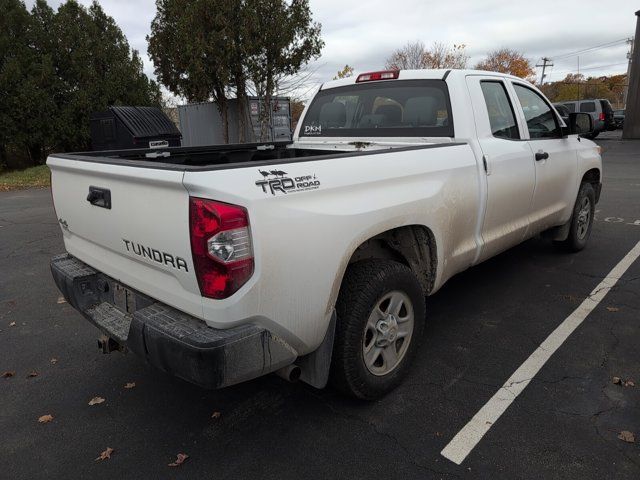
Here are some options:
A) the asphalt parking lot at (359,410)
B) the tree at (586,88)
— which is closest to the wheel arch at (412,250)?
the asphalt parking lot at (359,410)

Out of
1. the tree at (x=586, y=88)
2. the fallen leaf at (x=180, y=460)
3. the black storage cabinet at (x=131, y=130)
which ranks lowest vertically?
the fallen leaf at (x=180, y=460)

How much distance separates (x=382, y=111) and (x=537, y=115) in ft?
4.98

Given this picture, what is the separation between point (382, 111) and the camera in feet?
13.4

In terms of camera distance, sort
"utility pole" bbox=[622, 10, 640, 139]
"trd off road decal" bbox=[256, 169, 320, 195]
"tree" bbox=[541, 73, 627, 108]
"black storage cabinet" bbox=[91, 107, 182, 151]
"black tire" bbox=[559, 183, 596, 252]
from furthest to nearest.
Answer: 1. "tree" bbox=[541, 73, 627, 108]
2. "utility pole" bbox=[622, 10, 640, 139]
3. "black storage cabinet" bbox=[91, 107, 182, 151]
4. "black tire" bbox=[559, 183, 596, 252]
5. "trd off road decal" bbox=[256, 169, 320, 195]

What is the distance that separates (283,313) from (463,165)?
175cm

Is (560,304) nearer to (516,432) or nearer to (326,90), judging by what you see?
(516,432)

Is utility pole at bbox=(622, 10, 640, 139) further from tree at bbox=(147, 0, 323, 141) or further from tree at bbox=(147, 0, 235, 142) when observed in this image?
tree at bbox=(147, 0, 235, 142)

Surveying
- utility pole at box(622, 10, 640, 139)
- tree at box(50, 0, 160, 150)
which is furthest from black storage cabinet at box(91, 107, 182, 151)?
utility pole at box(622, 10, 640, 139)

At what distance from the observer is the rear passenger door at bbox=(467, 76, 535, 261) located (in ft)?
11.7

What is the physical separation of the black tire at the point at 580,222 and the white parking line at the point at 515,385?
866 mm

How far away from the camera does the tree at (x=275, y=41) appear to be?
15.1m

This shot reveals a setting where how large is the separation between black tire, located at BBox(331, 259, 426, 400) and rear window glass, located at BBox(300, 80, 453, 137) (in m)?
1.35

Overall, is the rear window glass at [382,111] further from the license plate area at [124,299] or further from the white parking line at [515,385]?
the license plate area at [124,299]

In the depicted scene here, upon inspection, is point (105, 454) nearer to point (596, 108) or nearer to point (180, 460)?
point (180, 460)
